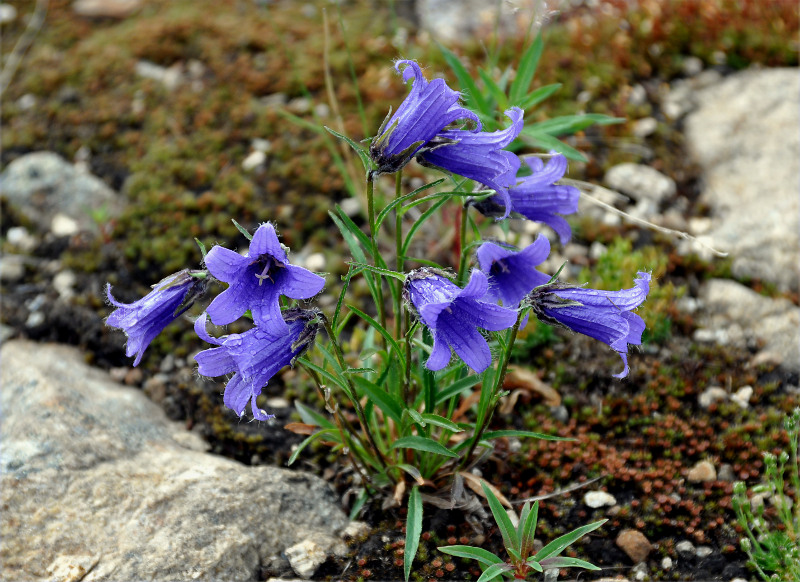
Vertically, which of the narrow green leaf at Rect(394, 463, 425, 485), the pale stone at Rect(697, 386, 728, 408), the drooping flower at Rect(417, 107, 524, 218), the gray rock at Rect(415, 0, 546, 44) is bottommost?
the pale stone at Rect(697, 386, 728, 408)

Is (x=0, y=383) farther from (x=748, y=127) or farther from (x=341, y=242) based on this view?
(x=748, y=127)

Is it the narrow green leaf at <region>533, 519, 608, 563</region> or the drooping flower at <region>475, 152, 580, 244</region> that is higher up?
the drooping flower at <region>475, 152, 580, 244</region>

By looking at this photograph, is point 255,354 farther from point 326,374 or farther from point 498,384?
point 498,384

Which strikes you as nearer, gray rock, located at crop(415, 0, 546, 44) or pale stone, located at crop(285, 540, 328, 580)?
pale stone, located at crop(285, 540, 328, 580)

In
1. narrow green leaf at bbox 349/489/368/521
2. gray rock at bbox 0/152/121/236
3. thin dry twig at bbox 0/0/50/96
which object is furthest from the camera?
thin dry twig at bbox 0/0/50/96

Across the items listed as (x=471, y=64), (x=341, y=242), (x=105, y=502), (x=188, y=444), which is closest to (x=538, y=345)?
(x=341, y=242)

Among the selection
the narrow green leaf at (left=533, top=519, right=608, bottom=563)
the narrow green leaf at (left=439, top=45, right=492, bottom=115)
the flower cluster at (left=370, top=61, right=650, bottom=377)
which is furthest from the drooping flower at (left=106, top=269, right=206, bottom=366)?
the narrow green leaf at (left=439, top=45, right=492, bottom=115)

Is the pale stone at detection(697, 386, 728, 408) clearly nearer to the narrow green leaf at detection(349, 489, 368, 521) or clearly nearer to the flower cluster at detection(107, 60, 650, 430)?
the flower cluster at detection(107, 60, 650, 430)
